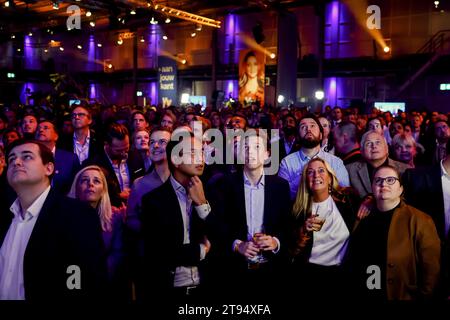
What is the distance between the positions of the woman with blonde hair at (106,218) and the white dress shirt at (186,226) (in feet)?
1.82

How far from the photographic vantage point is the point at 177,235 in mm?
2576

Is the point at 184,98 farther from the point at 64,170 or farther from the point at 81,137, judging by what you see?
the point at 64,170

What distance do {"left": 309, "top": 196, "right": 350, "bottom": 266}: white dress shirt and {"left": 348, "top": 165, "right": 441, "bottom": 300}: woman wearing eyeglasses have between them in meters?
0.11

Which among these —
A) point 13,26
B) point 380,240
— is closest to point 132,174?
point 380,240

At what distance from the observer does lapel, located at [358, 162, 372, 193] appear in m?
3.56

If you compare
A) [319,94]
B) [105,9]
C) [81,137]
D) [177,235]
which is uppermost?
[105,9]

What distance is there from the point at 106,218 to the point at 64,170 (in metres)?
1.18

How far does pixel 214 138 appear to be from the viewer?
5020mm

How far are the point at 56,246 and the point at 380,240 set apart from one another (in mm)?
1805

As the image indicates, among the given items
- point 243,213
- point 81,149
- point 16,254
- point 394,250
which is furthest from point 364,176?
point 81,149

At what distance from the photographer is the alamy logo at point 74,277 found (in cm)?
215

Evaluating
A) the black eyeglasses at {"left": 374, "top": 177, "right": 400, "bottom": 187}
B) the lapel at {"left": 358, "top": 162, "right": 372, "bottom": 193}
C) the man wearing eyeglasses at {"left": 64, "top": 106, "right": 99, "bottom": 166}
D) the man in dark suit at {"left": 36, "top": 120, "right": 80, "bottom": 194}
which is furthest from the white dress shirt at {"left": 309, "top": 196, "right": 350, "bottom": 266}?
the man wearing eyeglasses at {"left": 64, "top": 106, "right": 99, "bottom": 166}

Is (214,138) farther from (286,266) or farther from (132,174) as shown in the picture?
(286,266)

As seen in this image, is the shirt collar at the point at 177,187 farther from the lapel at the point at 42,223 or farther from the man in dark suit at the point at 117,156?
the man in dark suit at the point at 117,156
